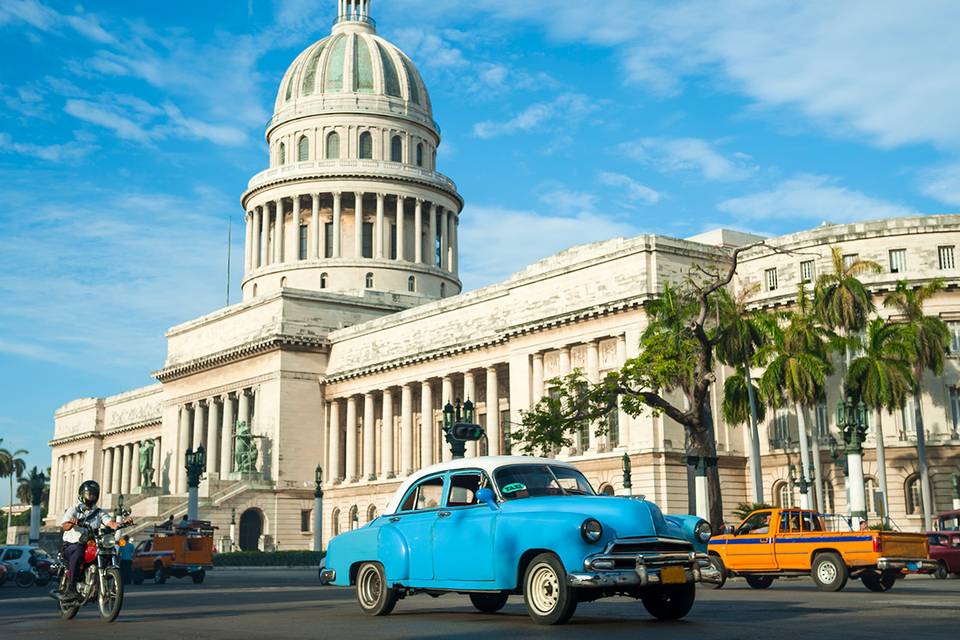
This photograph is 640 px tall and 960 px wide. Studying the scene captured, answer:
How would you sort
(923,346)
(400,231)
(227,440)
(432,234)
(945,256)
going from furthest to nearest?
(432,234)
(400,231)
(227,440)
(945,256)
(923,346)

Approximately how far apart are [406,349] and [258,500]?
1394cm

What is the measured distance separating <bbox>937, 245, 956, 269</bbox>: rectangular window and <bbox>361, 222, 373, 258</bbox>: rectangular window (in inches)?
1976

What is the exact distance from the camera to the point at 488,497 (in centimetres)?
1538

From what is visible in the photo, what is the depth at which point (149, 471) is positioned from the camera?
87.1m

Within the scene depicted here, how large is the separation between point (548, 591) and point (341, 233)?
81.6 m

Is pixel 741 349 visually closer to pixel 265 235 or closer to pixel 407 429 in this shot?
pixel 407 429

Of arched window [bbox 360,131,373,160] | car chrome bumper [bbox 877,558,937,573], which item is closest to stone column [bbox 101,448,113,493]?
arched window [bbox 360,131,373,160]

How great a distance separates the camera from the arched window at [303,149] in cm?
9819

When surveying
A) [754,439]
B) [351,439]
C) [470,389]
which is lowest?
[754,439]

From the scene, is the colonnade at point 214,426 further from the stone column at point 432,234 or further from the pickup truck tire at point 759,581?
the pickup truck tire at point 759,581

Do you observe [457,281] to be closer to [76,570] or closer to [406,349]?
[406,349]

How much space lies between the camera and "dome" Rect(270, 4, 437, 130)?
321 ft

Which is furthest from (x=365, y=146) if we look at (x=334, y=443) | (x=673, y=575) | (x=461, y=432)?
(x=673, y=575)

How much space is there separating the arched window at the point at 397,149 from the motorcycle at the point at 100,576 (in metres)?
81.4
